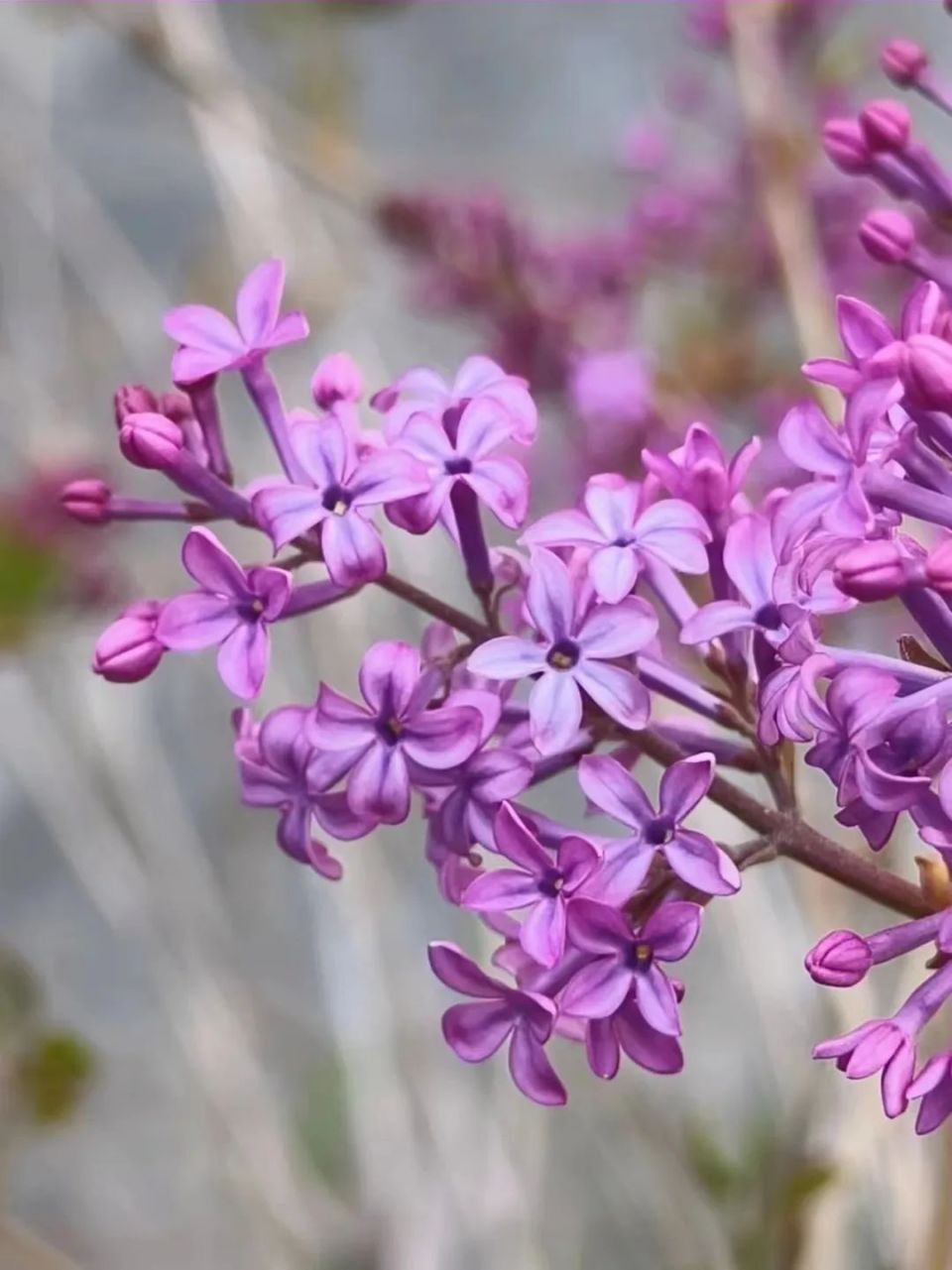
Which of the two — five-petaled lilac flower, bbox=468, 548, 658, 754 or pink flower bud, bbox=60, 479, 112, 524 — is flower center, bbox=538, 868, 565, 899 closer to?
five-petaled lilac flower, bbox=468, 548, 658, 754

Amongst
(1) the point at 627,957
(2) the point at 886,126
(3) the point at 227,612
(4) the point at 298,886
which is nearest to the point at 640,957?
(1) the point at 627,957

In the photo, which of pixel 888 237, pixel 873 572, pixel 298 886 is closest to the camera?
pixel 873 572

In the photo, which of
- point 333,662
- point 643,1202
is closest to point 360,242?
point 333,662

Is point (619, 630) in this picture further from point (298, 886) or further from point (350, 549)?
point (298, 886)

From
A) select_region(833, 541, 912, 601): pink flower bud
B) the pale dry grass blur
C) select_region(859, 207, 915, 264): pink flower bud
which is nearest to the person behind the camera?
select_region(833, 541, 912, 601): pink flower bud

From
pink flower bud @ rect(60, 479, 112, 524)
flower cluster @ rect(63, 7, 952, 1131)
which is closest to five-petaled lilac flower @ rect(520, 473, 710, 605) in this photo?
flower cluster @ rect(63, 7, 952, 1131)

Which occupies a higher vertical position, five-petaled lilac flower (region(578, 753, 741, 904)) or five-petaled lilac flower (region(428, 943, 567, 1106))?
five-petaled lilac flower (region(578, 753, 741, 904))
